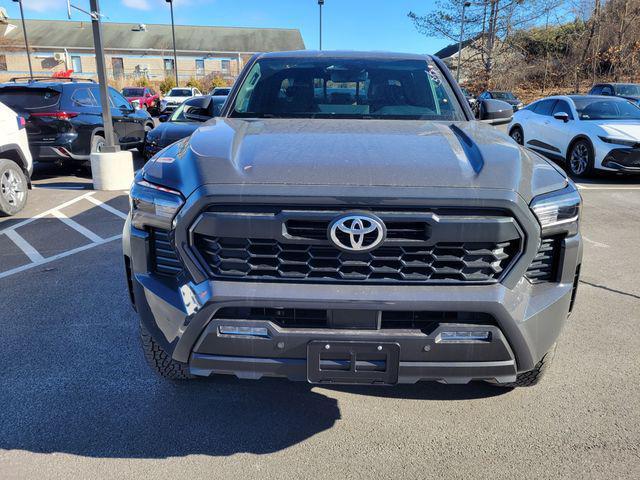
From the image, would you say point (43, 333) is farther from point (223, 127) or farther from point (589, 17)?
point (589, 17)

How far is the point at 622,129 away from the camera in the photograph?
9.71m

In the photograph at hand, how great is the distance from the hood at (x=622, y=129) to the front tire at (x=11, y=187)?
9.81 m

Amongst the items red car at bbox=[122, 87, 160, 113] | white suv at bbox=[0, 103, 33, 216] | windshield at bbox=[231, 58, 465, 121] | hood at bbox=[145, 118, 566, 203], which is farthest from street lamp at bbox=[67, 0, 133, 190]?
red car at bbox=[122, 87, 160, 113]

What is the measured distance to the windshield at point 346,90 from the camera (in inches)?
139

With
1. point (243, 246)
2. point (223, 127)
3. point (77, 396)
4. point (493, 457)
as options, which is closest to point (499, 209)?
point (243, 246)

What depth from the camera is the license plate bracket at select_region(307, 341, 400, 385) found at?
6.90 feet

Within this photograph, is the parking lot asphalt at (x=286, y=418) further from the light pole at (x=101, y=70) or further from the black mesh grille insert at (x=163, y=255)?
the light pole at (x=101, y=70)

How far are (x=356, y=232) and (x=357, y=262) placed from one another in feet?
0.45

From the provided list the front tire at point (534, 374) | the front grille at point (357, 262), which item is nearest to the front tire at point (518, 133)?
the front tire at point (534, 374)

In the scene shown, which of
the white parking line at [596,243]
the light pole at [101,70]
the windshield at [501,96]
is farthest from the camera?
the windshield at [501,96]

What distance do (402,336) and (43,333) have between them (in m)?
2.78

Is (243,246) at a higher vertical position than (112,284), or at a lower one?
higher

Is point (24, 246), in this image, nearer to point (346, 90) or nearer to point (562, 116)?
point (346, 90)

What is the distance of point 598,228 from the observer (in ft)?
22.3
